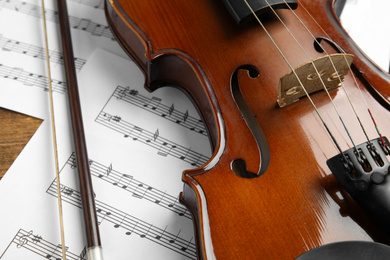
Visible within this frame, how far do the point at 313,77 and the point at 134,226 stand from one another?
1.77 ft

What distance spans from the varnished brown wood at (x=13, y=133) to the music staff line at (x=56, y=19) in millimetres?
333

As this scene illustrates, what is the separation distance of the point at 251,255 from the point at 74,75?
691 mm

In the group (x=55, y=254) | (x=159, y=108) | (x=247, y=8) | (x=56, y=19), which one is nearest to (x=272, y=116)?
(x=247, y=8)

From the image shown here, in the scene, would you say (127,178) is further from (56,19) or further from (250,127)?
(56,19)

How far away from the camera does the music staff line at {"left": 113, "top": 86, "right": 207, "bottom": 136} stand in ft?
3.69

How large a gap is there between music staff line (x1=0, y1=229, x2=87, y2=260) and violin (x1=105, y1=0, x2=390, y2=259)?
317mm

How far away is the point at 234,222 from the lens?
0.75 metres

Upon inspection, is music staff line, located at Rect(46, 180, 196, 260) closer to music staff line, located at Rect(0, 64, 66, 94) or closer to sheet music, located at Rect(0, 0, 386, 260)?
sheet music, located at Rect(0, 0, 386, 260)

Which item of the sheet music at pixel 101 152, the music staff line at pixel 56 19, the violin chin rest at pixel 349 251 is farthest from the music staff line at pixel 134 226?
the music staff line at pixel 56 19

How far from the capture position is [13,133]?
3.63ft

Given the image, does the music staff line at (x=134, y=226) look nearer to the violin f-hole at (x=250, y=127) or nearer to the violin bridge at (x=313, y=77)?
the violin f-hole at (x=250, y=127)

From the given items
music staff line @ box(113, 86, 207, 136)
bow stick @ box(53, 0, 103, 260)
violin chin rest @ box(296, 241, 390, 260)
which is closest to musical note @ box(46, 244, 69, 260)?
bow stick @ box(53, 0, 103, 260)

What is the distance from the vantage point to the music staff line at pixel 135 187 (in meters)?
1.02

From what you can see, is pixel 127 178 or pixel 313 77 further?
pixel 127 178
